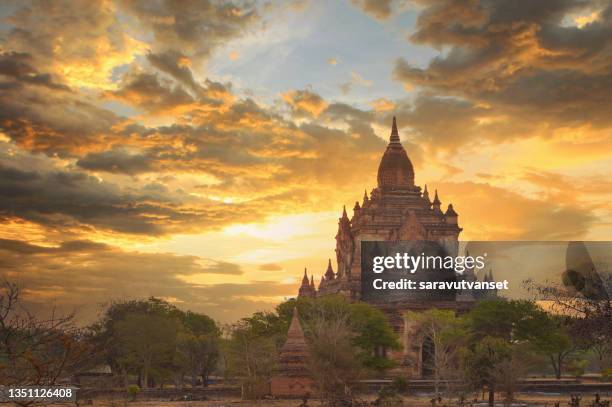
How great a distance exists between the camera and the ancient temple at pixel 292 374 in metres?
51.8

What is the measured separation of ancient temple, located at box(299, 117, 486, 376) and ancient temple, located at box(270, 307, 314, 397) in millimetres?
27971

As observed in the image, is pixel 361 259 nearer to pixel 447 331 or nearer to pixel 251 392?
pixel 447 331

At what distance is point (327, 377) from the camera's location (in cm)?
4297

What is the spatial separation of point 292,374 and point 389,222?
38.7 metres

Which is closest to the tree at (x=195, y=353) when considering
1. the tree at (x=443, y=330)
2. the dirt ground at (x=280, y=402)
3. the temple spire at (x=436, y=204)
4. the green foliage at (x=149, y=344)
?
the green foliage at (x=149, y=344)

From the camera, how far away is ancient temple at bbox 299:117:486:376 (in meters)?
87.0

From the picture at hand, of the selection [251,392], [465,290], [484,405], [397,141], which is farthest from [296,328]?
[397,141]

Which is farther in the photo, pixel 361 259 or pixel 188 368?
pixel 361 259

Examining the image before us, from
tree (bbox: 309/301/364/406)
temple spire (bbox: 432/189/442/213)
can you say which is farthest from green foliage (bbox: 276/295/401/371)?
temple spire (bbox: 432/189/442/213)

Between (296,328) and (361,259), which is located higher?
(361,259)

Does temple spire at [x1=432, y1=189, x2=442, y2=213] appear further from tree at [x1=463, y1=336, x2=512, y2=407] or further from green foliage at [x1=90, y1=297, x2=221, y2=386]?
tree at [x1=463, y1=336, x2=512, y2=407]

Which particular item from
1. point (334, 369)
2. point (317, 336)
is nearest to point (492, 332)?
point (317, 336)

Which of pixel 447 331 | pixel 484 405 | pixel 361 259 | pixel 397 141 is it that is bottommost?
pixel 484 405

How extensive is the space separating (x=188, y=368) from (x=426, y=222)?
3364cm
